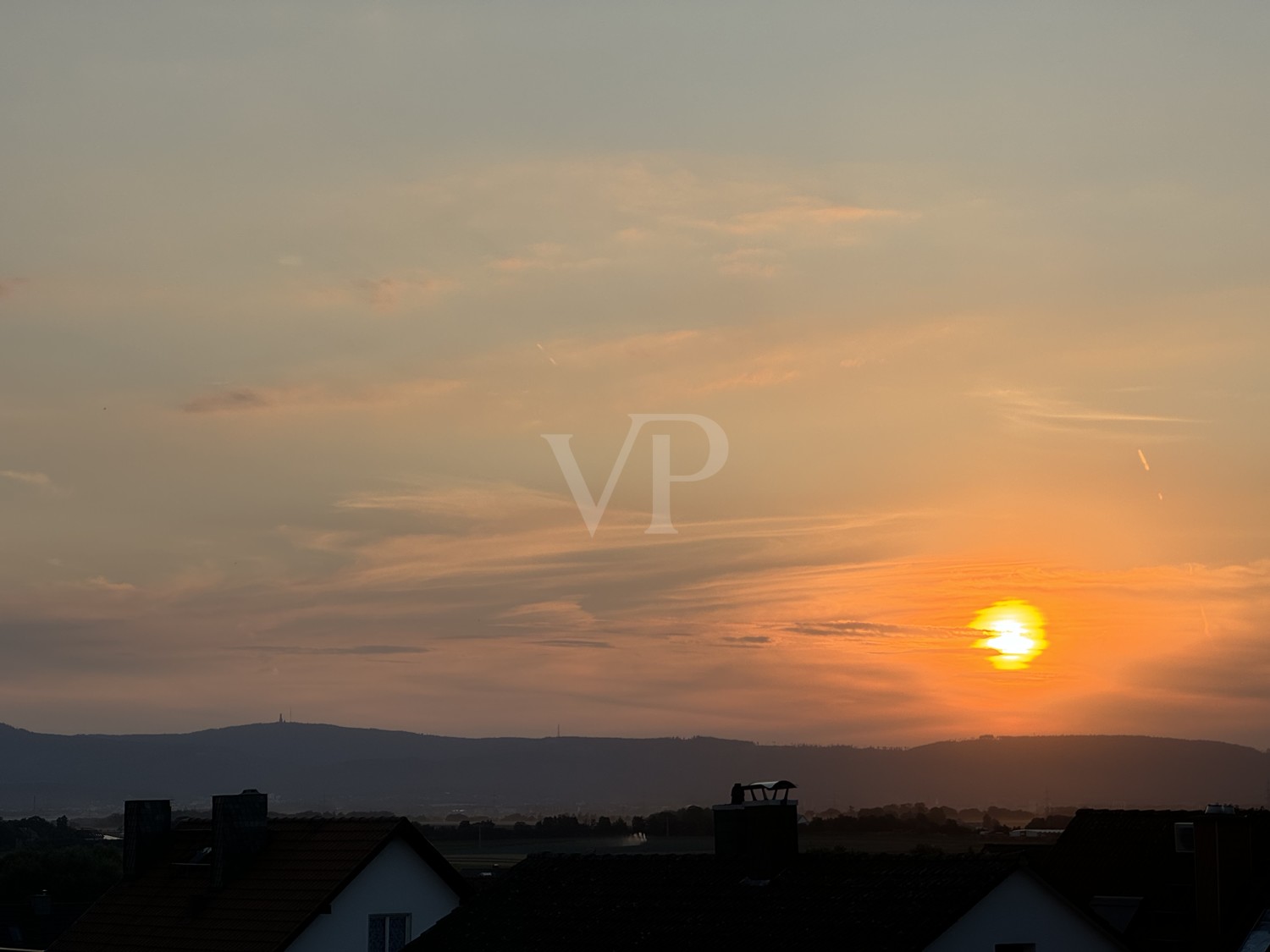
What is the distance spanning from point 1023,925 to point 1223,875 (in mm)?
16701

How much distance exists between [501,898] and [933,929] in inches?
478

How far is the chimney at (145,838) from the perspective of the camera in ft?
165

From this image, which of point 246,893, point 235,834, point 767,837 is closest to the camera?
point 767,837

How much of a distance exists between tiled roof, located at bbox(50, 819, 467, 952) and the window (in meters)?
1.58

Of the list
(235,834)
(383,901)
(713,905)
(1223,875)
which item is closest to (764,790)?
(713,905)

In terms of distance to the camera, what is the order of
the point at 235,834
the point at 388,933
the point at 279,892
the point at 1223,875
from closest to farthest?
1. the point at 279,892
2. the point at 388,933
3. the point at 235,834
4. the point at 1223,875

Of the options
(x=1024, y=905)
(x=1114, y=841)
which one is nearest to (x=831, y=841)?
(x=1114, y=841)

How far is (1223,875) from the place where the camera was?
48375mm

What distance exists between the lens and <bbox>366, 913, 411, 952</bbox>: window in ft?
149

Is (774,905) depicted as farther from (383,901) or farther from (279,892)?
(279,892)

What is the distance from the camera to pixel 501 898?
4081cm

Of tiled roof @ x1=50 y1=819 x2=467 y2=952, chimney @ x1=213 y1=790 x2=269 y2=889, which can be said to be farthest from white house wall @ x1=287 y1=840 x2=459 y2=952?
chimney @ x1=213 y1=790 x2=269 y2=889

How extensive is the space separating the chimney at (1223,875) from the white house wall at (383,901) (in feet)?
67.3

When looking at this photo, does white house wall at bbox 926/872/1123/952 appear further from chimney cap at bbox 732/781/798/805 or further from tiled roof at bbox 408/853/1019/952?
chimney cap at bbox 732/781/798/805
